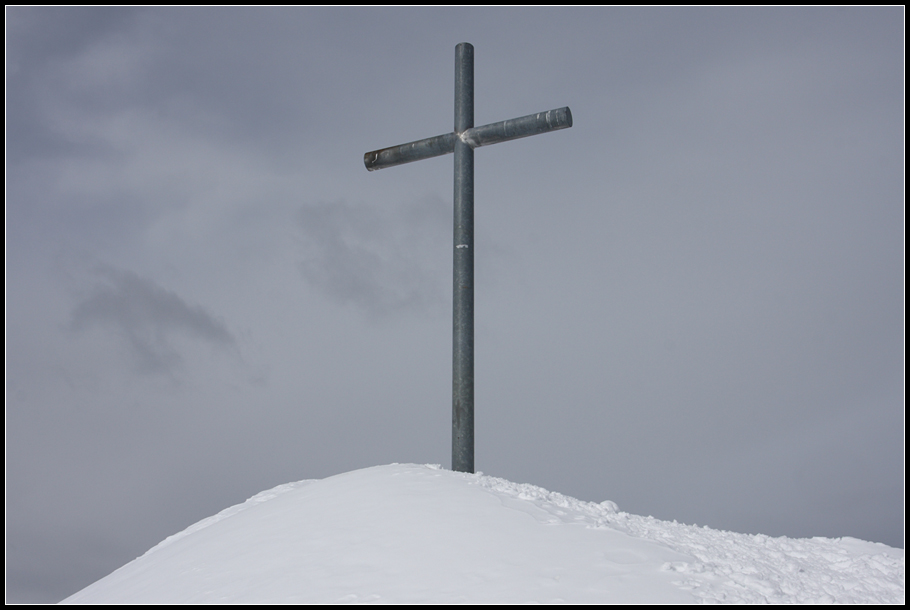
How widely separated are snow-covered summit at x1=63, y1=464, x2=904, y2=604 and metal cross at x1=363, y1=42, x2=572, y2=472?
0.97m

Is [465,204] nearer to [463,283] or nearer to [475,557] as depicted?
[463,283]

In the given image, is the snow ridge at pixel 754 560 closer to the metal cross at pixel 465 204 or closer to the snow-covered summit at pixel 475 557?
the snow-covered summit at pixel 475 557

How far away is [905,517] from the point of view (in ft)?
21.2

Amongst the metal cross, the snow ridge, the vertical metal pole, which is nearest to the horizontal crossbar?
the metal cross

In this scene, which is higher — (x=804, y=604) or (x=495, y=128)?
(x=495, y=128)

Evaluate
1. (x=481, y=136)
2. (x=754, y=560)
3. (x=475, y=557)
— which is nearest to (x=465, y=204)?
(x=481, y=136)

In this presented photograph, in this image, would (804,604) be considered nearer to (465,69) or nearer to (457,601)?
(457,601)

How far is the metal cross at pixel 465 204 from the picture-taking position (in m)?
8.12

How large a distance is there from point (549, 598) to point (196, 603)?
2567mm

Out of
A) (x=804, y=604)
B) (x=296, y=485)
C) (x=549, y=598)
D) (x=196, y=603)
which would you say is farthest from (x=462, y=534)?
(x=296, y=485)

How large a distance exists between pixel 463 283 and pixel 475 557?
13.1ft

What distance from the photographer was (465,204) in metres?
8.45

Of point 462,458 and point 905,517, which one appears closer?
point 905,517

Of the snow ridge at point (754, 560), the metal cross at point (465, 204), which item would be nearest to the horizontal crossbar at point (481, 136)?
the metal cross at point (465, 204)
